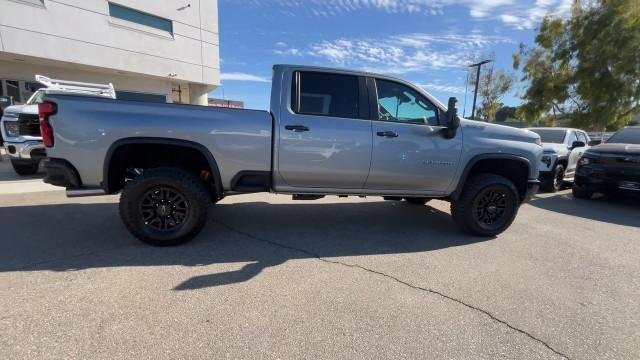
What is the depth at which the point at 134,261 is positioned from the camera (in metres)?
3.19

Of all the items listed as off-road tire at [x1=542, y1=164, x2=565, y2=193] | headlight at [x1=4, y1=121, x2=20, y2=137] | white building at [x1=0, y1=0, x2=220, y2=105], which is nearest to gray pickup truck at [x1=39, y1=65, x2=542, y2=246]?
off-road tire at [x1=542, y1=164, x2=565, y2=193]

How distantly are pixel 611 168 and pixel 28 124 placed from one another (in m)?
11.6

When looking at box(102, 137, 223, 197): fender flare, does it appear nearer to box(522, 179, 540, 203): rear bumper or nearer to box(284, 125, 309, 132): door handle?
box(284, 125, 309, 132): door handle

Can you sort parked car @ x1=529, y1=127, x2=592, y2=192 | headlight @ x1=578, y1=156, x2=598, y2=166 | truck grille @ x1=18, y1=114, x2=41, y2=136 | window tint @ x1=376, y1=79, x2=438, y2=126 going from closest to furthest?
1. window tint @ x1=376, y1=79, x2=438, y2=126
2. truck grille @ x1=18, y1=114, x2=41, y2=136
3. headlight @ x1=578, y1=156, x2=598, y2=166
4. parked car @ x1=529, y1=127, x2=592, y2=192

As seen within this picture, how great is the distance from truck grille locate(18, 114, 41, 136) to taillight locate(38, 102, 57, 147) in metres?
4.11

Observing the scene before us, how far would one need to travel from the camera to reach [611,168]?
6500 millimetres

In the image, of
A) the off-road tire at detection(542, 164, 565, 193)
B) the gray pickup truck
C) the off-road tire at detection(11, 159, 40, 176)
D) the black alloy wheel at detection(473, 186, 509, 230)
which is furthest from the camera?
the off-road tire at detection(542, 164, 565, 193)

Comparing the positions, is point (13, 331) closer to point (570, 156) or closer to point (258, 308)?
point (258, 308)

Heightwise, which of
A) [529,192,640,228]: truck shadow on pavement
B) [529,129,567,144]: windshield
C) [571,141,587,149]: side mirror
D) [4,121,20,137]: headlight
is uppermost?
[529,129,567,144]: windshield

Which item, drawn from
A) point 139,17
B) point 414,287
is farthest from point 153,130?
point 139,17

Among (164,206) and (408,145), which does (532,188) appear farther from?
(164,206)

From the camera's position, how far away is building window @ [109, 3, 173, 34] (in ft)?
56.1

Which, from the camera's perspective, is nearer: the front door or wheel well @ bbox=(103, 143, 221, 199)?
wheel well @ bbox=(103, 143, 221, 199)

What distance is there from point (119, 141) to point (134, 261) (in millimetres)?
1231
